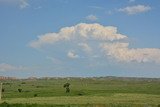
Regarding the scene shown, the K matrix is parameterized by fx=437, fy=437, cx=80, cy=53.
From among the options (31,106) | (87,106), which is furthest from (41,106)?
(87,106)

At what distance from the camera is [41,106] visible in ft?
145

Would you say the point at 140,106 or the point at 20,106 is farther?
the point at 140,106

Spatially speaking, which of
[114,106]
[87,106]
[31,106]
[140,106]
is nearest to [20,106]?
[31,106]

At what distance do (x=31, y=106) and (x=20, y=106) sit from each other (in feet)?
3.66

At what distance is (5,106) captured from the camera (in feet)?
142

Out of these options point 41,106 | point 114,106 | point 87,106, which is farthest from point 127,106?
point 41,106

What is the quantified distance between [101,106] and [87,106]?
4.84 feet

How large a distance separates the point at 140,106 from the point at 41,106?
10.6 metres

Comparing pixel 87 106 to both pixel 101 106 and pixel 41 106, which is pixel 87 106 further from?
pixel 41 106

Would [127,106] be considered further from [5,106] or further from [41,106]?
[5,106]

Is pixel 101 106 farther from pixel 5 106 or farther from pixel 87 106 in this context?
pixel 5 106

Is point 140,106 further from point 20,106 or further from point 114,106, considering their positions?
point 20,106

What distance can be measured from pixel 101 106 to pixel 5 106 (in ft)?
31.8

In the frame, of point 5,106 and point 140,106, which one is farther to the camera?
point 140,106
